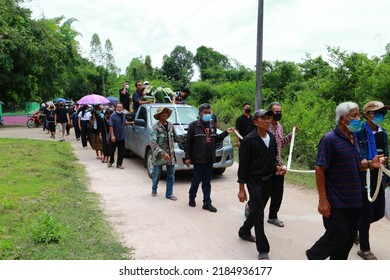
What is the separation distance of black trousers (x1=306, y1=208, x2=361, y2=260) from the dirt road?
3.08ft

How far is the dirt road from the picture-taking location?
466cm

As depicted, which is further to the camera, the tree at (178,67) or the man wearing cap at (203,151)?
the tree at (178,67)

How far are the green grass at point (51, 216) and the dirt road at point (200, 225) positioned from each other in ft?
0.92

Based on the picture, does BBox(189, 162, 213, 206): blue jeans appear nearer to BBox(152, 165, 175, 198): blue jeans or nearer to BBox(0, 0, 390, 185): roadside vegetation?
BBox(152, 165, 175, 198): blue jeans

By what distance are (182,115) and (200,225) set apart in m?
4.47

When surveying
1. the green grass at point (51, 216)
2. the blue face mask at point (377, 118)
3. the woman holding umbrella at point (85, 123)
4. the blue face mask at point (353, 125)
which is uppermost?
the blue face mask at point (377, 118)

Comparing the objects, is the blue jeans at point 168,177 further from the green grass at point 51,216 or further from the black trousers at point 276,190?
the black trousers at point 276,190

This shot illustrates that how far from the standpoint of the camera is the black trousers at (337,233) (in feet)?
11.5

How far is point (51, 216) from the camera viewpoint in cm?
541

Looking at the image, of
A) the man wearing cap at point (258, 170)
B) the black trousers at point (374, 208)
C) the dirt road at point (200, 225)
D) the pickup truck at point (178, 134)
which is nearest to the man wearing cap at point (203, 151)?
the dirt road at point (200, 225)

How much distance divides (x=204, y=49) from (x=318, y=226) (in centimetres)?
4543

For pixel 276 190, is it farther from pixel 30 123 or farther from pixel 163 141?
pixel 30 123

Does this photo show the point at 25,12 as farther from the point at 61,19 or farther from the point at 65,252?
the point at 65,252

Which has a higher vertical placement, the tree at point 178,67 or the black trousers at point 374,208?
the tree at point 178,67
